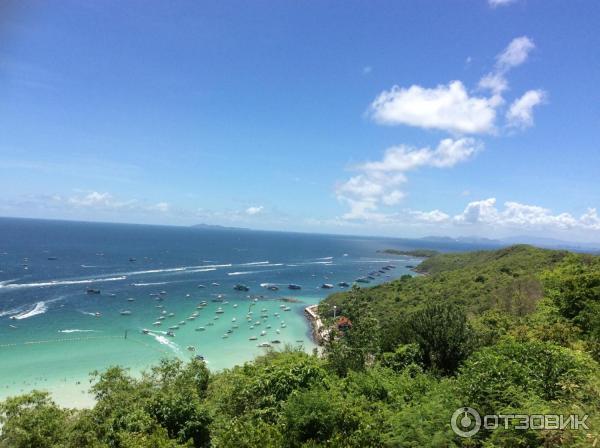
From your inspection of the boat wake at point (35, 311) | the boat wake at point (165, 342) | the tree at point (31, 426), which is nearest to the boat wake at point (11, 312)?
the boat wake at point (35, 311)

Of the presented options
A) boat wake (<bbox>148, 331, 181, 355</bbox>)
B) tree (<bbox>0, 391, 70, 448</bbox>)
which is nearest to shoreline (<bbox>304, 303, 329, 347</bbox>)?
boat wake (<bbox>148, 331, 181, 355</bbox>)

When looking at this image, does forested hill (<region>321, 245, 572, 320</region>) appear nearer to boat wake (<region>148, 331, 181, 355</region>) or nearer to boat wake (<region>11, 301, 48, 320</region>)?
boat wake (<region>148, 331, 181, 355</region>)

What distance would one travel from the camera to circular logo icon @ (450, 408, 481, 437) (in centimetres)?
852

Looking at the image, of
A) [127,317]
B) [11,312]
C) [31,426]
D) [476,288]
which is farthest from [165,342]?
[476,288]

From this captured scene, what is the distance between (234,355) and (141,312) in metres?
22.2

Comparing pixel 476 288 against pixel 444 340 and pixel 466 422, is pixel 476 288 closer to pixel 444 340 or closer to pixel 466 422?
pixel 444 340

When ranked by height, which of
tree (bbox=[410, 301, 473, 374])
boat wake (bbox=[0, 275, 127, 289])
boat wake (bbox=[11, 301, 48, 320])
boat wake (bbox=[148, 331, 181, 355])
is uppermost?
tree (bbox=[410, 301, 473, 374])

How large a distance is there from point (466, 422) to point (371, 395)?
4490 millimetres

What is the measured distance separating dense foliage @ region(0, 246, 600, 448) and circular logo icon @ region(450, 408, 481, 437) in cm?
15

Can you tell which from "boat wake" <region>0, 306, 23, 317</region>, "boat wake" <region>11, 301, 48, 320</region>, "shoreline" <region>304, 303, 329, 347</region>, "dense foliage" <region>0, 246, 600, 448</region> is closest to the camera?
"dense foliage" <region>0, 246, 600, 448</region>

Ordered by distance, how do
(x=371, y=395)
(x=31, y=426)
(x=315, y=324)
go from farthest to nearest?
(x=315, y=324), (x=31, y=426), (x=371, y=395)

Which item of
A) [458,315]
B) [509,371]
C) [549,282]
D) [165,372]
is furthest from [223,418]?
[549,282]

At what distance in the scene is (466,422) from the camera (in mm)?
8820

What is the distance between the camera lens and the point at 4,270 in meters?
79.5
